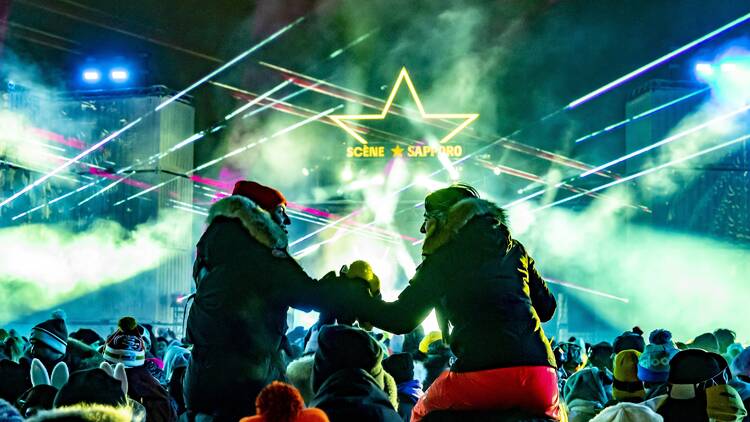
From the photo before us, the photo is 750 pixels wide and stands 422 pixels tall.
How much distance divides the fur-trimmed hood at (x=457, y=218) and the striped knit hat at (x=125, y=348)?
330 centimetres

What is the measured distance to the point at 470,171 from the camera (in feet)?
97.6

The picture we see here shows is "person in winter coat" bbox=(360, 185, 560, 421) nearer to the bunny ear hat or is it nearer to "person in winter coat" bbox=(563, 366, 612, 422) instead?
the bunny ear hat

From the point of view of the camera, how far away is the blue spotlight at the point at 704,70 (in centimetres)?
2795

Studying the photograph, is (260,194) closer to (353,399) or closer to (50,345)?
(353,399)

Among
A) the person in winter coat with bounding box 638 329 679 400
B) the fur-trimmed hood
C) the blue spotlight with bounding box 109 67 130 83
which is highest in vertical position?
the blue spotlight with bounding box 109 67 130 83

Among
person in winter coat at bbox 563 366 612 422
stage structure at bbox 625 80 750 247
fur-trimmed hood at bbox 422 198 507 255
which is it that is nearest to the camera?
fur-trimmed hood at bbox 422 198 507 255

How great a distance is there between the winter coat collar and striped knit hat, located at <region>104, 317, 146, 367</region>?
2416 millimetres

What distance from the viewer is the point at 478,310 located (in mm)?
3855

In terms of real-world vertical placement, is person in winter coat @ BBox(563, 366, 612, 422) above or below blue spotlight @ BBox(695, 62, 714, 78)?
below

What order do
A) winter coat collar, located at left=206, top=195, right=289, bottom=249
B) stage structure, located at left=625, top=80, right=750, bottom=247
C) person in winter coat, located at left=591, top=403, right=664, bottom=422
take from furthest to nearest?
stage structure, located at left=625, top=80, right=750, bottom=247, person in winter coat, located at left=591, top=403, right=664, bottom=422, winter coat collar, located at left=206, top=195, right=289, bottom=249

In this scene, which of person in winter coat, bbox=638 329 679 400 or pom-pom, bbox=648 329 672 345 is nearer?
person in winter coat, bbox=638 329 679 400

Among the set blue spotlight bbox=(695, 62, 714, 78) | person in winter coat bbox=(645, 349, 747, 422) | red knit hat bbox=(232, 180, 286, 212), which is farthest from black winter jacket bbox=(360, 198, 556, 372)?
blue spotlight bbox=(695, 62, 714, 78)

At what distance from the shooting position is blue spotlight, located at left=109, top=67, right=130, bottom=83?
29859 millimetres

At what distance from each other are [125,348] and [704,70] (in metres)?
25.5
